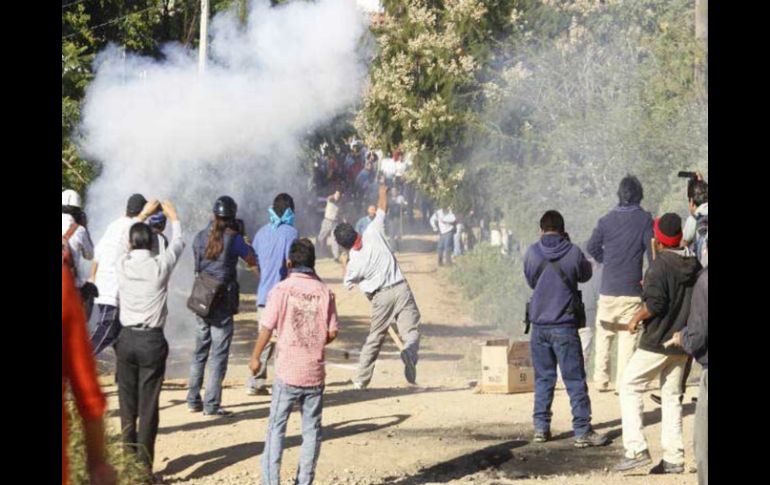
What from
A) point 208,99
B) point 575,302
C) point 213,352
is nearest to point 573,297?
point 575,302

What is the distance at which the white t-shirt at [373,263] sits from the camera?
12781 mm

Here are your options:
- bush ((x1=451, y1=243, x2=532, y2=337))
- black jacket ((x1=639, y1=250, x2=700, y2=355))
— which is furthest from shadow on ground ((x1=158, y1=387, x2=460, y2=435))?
bush ((x1=451, y1=243, x2=532, y2=337))

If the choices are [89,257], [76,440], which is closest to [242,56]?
[89,257]

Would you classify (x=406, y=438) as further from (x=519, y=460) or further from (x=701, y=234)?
(x=701, y=234)

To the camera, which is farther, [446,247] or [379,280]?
[446,247]

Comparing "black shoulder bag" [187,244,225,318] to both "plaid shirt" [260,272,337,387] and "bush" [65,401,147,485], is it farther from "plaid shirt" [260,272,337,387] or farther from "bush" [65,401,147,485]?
"plaid shirt" [260,272,337,387]

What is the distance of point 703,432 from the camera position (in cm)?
746

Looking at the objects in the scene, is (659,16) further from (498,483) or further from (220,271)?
(498,483)

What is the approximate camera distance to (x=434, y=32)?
20.6 metres

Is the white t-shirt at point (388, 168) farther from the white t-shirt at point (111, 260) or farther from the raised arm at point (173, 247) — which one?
the raised arm at point (173, 247)

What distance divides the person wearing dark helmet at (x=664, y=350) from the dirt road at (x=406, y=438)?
187 millimetres

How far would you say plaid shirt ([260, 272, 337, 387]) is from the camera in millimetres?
8492

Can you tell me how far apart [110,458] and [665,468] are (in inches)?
145

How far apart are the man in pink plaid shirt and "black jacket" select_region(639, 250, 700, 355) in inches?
84.8
